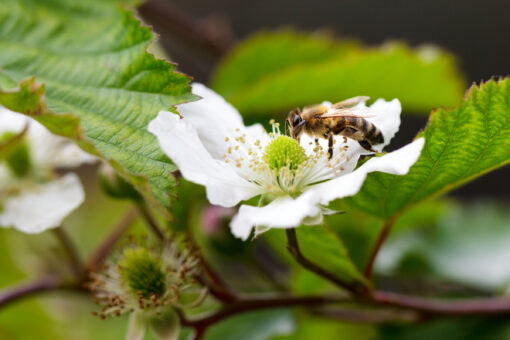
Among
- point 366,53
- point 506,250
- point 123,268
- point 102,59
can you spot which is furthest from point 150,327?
point 506,250

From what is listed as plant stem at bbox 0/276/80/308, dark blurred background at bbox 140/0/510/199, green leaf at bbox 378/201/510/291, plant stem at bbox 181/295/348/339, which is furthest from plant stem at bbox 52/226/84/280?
dark blurred background at bbox 140/0/510/199

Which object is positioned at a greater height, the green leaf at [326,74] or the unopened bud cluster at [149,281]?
the green leaf at [326,74]

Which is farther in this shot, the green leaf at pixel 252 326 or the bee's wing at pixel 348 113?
the green leaf at pixel 252 326

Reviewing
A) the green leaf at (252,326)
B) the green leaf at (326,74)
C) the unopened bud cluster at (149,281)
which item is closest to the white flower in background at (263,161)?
the unopened bud cluster at (149,281)

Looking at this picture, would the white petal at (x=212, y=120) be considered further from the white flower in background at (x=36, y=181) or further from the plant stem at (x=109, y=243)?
the plant stem at (x=109, y=243)

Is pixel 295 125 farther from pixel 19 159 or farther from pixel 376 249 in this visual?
pixel 19 159

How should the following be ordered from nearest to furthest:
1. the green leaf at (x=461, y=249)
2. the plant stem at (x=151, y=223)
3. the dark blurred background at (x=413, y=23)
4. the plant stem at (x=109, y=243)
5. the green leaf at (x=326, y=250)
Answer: the green leaf at (x=326, y=250) < the plant stem at (x=151, y=223) < the plant stem at (x=109, y=243) < the green leaf at (x=461, y=249) < the dark blurred background at (x=413, y=23)

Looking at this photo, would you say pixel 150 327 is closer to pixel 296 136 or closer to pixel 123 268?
pixel 123 268
